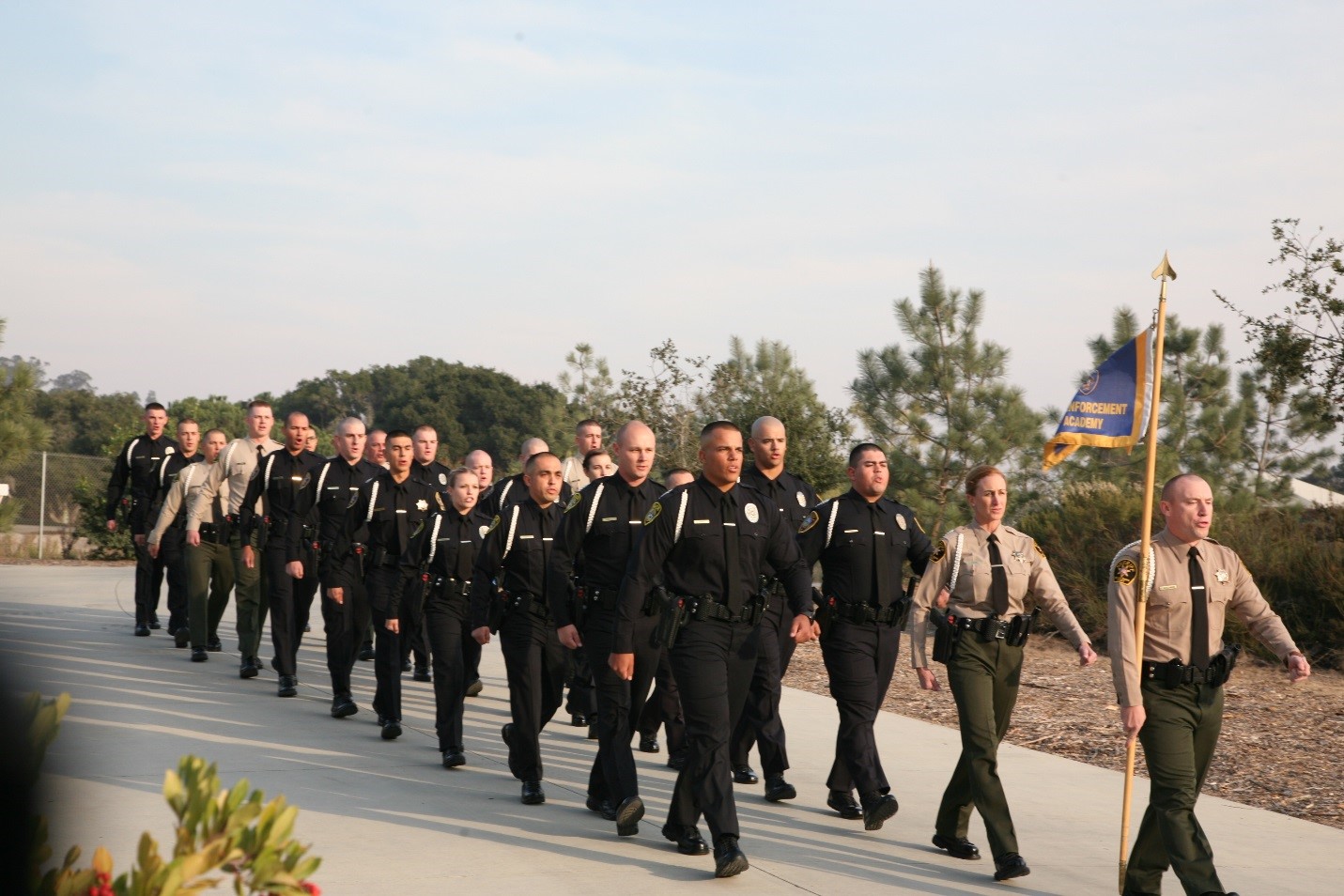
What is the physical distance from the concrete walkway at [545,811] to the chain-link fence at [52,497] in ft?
55.9

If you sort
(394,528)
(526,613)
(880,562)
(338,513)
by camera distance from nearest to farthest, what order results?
(880,562) → (526,613) → (394,528) → (338,513)

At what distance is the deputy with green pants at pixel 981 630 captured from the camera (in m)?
7.05

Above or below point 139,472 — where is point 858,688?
below

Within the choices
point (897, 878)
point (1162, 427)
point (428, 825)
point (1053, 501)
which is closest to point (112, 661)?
point (428, 825)

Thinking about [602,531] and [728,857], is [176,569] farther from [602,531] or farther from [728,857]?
[728,857]

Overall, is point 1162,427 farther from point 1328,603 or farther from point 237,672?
point 237,672

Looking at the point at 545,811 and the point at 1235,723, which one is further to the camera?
the point at 1235,723

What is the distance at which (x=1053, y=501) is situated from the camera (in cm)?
2300

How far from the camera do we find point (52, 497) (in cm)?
2925

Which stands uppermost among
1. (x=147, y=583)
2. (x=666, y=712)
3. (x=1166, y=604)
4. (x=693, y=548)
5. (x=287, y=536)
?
(x=693, y=548)

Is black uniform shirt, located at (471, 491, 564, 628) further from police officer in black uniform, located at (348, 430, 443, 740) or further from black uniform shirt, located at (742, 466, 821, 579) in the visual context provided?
police officer in black uniform, located at (348, 430, 443, 740)

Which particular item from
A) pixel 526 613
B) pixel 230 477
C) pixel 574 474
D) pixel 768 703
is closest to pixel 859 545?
pixel 768 703

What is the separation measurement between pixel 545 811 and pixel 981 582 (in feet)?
8.98

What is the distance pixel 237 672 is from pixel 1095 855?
8335 millimetres
